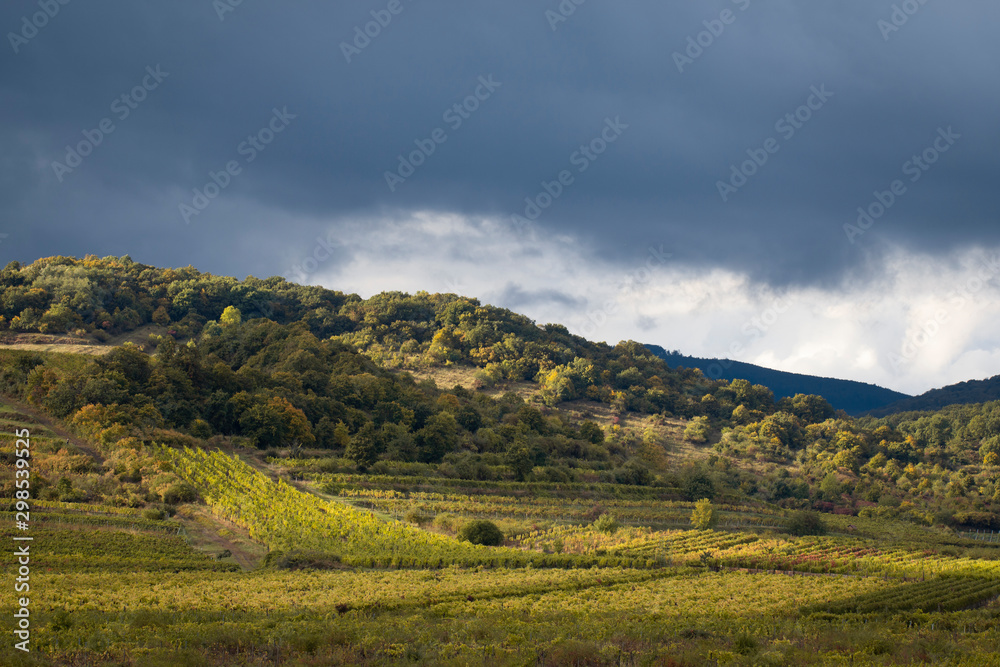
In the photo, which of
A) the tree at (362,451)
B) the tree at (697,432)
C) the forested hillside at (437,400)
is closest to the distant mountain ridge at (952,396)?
the forested hillside at (437,400)

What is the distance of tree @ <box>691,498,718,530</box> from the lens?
5138 centimetres

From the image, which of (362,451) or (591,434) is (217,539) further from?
(591,434)

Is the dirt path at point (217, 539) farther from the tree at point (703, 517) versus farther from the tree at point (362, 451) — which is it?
the tree at point (703, 517)

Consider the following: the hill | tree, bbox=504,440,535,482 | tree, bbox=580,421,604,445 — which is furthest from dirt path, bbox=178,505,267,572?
tree, bbox=580,421,604,445

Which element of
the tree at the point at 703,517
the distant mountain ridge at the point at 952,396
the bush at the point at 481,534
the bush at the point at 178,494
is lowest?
the tree at the point at 703,517

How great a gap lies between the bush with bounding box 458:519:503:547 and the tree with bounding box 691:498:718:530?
20616 millimetres

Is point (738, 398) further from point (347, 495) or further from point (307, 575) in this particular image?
point (307, 575)

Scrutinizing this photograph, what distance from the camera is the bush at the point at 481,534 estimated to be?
3725cm

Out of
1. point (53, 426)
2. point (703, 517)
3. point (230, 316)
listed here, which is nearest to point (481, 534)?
point (703, 517)

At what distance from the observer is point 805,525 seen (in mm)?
54562

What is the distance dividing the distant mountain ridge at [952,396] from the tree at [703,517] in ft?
413

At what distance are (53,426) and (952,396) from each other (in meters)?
180

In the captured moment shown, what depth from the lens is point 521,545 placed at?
38.5 metres

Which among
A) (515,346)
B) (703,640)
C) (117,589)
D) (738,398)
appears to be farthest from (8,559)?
(738,398)
